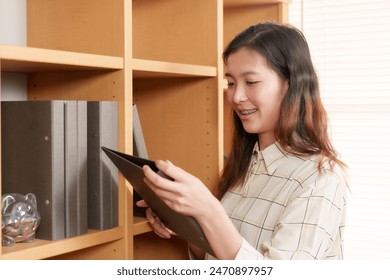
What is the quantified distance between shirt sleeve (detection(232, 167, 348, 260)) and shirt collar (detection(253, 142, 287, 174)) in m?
0.14

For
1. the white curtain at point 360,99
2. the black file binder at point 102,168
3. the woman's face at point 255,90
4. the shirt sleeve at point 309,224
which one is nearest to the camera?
the shirt sleeve at point 309,224

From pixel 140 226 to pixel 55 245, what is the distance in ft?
1.00

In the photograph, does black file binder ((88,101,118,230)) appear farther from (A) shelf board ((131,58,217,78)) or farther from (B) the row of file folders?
(A) shelf board ((131,58,217,78))

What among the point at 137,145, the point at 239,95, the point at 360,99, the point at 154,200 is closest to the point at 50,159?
the point at 154,200

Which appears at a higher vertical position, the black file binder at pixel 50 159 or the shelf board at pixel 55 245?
the black file binder at pixel 50 159

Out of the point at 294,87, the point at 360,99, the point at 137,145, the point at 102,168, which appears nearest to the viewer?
the point at 102,168

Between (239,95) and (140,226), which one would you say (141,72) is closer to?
(239,95)

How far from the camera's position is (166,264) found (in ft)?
4.56

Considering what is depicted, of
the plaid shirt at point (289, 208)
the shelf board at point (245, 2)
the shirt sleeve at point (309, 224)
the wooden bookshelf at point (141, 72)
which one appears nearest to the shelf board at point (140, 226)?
the wooden bookshelf at point (141, 72)

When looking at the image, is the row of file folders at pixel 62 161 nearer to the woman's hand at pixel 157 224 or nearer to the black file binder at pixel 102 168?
the black file binder at pixel 102 168

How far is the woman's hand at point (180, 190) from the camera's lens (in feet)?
3.74

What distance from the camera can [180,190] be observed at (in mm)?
1145

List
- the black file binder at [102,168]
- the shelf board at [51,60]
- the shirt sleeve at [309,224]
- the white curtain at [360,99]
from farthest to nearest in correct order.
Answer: the white curtain at [360,99] → the black file binder at [102,168] → the shirt sleeve at [309,224] → the shelf board at [51,60]

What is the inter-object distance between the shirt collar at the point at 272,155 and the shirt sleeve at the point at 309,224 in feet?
0.47
